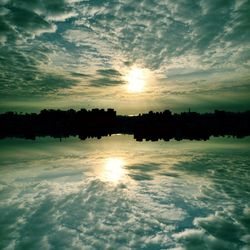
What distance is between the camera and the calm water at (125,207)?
30.9ft

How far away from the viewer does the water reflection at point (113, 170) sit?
57.4ft

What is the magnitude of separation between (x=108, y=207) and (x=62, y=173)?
23.2 feet

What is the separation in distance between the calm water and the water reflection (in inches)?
2.4

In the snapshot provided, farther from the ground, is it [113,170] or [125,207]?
[113,170]

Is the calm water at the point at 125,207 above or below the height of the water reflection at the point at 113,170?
below

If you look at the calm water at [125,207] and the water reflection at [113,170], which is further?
the water reflection at [113,170]

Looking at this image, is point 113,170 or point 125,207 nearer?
point 125,207

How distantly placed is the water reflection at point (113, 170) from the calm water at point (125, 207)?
0.06m

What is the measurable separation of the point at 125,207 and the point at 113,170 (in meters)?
7.74

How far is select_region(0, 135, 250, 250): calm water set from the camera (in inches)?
370

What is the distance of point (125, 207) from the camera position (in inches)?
486

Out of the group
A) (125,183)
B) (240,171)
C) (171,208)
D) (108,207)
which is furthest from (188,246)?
(240,171)

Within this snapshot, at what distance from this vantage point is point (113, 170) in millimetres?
20047

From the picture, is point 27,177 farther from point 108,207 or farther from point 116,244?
point 116,244
